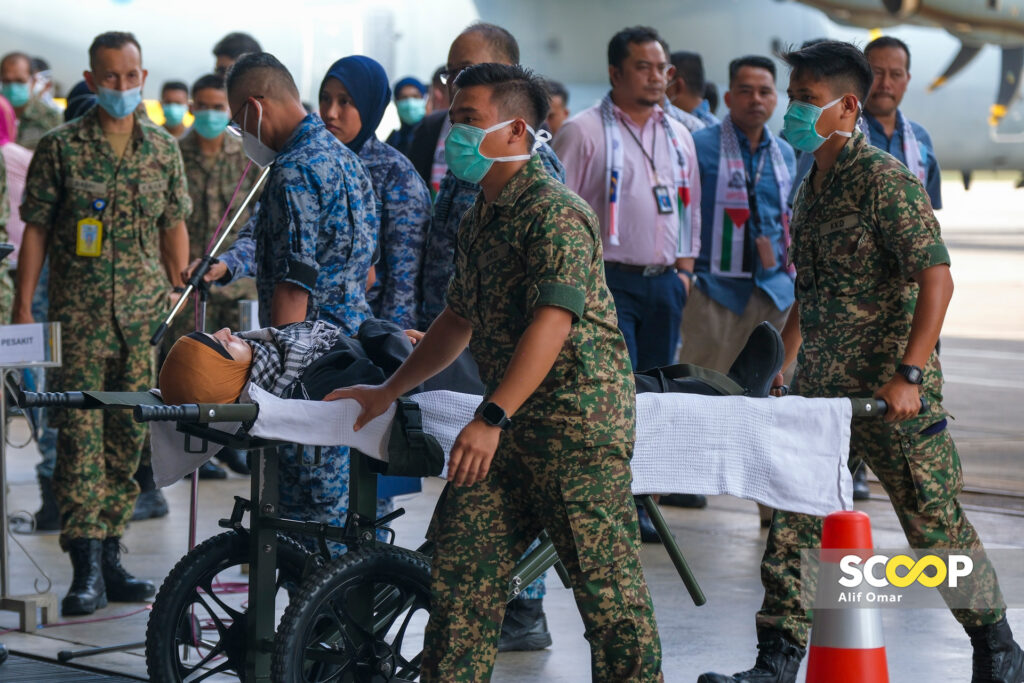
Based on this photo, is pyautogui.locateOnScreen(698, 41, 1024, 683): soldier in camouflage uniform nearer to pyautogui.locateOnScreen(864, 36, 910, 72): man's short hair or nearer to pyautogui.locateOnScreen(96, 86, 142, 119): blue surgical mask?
pyautogui.locateOnScreen(864, 36, 910, 72): man's short hair

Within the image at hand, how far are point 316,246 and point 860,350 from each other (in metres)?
1.55

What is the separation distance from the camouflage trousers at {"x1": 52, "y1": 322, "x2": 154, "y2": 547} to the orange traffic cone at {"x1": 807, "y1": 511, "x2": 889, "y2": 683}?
302 cm

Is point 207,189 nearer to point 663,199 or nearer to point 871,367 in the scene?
point 663,199

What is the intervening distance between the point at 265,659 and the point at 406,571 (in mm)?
438

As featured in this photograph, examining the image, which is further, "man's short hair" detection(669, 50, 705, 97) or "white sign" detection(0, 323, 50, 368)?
"man's short hair" detection(669, 50, 705, 97)

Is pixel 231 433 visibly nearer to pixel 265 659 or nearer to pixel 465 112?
pixel 265 659

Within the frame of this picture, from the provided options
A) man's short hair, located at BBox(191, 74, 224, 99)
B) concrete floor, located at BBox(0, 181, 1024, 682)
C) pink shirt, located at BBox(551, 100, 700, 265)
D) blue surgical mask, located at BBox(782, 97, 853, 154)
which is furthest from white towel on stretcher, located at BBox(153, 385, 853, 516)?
man's short hair, located at BBox(191, 74, 224, 99)

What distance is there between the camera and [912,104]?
24.0 m

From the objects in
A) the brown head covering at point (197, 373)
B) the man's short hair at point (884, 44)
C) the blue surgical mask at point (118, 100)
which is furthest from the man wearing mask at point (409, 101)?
the brown head covering at point (197, 373)

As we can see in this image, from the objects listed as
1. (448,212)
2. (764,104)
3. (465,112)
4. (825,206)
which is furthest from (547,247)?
(764,104)

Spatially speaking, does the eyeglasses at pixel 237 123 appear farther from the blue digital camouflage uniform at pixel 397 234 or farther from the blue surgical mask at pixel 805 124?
the blue surgical mask at pixel 805 124

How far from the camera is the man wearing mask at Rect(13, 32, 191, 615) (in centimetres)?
573

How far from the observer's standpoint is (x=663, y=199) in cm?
653

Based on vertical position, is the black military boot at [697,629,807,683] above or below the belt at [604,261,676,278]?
below
